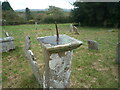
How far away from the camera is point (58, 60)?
7.95 ft

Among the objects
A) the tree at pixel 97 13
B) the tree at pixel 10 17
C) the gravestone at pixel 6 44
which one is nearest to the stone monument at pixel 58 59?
the gravestone at pixel 6 44

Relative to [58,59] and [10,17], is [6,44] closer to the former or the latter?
[58,59]

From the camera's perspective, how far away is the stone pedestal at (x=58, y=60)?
7.62 ft

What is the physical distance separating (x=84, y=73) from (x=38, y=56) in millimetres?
2235

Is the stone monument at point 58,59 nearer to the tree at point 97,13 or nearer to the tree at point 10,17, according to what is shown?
the tree at point 97,13

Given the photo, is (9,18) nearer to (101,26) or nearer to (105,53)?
(101,26)

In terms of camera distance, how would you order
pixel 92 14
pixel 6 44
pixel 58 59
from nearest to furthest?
pixel 58 59, pixel 6 44, pixel 92 14

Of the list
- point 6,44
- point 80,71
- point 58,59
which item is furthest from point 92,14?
point 58,59

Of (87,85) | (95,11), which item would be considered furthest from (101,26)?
(87,85)

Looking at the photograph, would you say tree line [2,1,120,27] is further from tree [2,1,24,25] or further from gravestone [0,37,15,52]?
gravestone [0,37,15,52]

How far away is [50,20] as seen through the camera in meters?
15.8

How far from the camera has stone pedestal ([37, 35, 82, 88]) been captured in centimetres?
232

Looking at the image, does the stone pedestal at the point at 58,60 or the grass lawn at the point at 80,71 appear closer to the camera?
the stone pedestal at the point at 58,60

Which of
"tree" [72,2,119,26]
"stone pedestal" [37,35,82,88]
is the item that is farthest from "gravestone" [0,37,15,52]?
"tree" [72,2,119,26]
